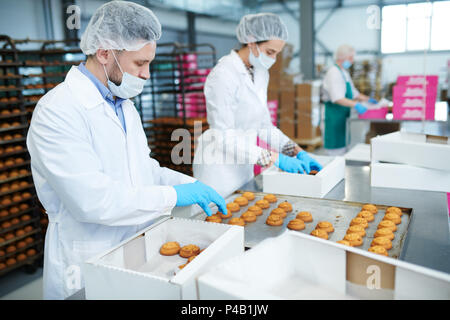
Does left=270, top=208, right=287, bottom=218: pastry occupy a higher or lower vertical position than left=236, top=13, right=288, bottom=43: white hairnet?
lower

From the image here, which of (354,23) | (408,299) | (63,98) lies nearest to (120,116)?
(63,98)

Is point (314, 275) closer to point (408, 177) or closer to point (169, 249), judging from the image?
point (169, 249)

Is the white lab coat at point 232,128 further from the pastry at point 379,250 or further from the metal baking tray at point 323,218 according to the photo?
the pastry at point 379,250

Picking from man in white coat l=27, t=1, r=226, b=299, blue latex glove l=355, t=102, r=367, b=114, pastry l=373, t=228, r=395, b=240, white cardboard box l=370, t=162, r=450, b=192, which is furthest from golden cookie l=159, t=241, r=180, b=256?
blue latex glove l=355, t=102, r=367, b=114

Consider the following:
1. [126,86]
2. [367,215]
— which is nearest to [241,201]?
[367,215]

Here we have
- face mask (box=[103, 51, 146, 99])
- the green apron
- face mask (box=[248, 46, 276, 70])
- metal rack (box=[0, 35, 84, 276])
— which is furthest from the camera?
the green apron

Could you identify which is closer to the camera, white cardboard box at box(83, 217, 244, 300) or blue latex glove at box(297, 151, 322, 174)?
white cardboard box at box(83, 217, 244, 300)

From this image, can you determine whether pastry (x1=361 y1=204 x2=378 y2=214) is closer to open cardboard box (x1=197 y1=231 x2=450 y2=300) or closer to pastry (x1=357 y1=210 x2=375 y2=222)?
pastry (x1=357 y1=210 x2=375 y2=222)

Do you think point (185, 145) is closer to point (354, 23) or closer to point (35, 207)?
point (35, 207)

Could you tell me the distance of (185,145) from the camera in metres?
5.26

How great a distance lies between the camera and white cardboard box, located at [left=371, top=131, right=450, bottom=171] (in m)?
1.97

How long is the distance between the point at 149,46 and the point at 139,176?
52cm

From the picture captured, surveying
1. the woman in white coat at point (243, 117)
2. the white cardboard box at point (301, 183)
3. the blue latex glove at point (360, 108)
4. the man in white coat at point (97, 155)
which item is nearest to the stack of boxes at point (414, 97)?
the blue latex glove at point (360, 108)

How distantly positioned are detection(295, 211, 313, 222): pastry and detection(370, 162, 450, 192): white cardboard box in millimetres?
698
